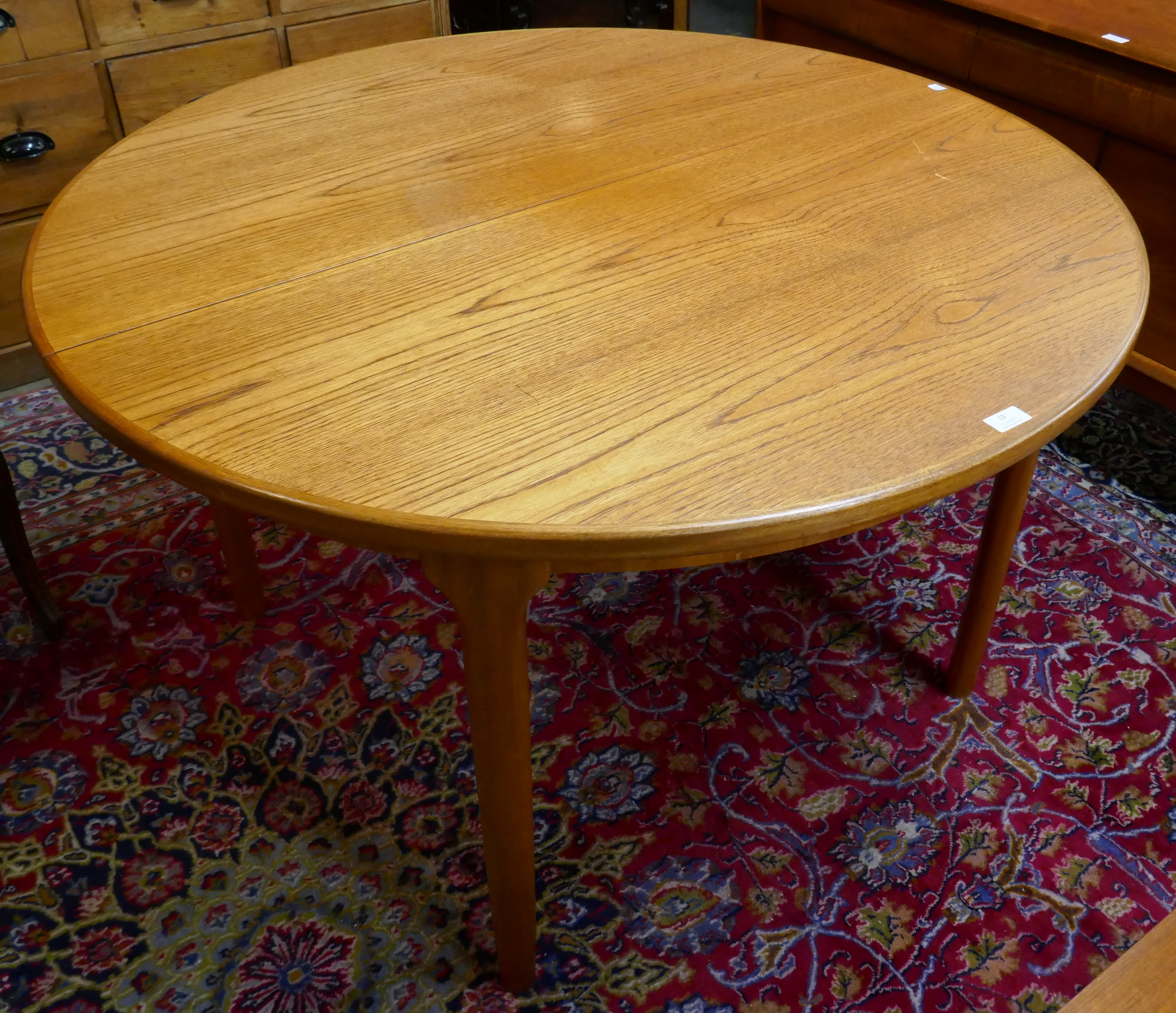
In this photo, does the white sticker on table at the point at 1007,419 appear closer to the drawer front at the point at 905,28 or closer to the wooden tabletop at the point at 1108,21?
the wooden tabletop at the point at 1108,21

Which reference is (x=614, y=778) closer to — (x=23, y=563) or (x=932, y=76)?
(x=23, y=563)

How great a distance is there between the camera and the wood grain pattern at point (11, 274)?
2055 mm

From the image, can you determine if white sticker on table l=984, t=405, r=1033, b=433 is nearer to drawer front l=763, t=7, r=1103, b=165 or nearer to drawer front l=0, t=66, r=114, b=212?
drawer front l=763, t=7, r=1103, b=165

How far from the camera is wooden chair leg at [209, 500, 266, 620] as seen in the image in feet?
4.87

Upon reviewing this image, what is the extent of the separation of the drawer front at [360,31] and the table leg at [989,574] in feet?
5.57

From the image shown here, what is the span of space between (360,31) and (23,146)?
2.64ft

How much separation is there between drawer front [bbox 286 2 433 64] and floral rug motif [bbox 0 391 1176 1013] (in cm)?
113

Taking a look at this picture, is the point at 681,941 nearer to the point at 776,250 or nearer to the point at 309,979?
the point at 309,979

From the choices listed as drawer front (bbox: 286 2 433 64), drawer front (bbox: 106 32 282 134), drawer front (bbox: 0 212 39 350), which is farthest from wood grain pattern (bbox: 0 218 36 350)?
drawer front (bbox: 286 2 433 64)

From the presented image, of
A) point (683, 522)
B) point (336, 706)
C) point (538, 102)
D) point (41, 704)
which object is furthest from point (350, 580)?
point (683, 522)

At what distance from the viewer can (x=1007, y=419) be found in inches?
35.0

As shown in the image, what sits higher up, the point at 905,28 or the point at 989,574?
the point at 905,28

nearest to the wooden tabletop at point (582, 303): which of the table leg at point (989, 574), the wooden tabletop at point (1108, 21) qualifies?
the table leg at point (989, 574)

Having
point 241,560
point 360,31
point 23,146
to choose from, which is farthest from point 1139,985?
point 360,31
